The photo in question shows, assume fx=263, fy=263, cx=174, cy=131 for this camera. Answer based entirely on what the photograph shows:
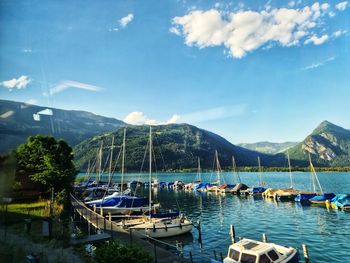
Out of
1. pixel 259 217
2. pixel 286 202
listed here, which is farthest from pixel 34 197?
pixel 286 202

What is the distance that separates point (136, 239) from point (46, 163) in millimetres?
31379

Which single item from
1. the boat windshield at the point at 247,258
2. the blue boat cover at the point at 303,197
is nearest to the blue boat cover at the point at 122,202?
the boat windshield at the point at 247,258

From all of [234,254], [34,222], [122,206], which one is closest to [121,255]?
[234,254]

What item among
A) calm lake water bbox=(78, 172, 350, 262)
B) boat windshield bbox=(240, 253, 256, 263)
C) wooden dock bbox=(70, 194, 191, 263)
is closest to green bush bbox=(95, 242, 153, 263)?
wooden dock bbox=(70, 194, 191, 263)

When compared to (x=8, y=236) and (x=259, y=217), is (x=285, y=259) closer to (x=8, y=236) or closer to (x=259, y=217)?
(x=8, y=236)

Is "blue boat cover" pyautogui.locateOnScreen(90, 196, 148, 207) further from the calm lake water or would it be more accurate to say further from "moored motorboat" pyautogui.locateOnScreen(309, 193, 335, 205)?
"moored motorboat" pyautogui.locateOnScreen(309, 193, 335, 205)

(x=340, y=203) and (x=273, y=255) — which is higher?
(x=273, y=255)

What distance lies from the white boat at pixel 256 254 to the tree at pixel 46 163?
38765 millimetres

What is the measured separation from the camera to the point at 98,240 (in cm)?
2433

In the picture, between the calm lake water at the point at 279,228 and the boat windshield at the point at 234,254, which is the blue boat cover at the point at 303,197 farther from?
the boat windshield at the point at 234,254

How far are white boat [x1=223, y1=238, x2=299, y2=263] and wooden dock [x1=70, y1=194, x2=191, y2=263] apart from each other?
173 inches

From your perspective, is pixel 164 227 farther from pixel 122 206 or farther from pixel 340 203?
pixel 340 203

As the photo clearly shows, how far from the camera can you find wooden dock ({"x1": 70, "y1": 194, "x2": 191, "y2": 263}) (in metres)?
21.5

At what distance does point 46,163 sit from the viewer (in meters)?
50.4
